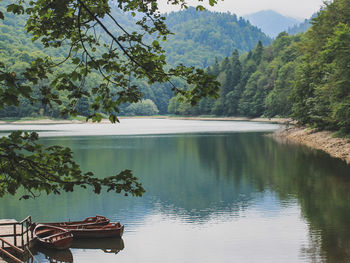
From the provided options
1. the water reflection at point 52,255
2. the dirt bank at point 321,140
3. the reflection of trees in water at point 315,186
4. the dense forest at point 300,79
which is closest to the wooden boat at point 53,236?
the water reflection at point 52,255

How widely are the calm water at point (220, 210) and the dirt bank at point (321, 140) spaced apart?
62.9 inches

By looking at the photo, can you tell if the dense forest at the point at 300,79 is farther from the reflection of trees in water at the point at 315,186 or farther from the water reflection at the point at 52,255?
the water reflection at the point at 52,255

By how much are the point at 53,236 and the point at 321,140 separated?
4126cm

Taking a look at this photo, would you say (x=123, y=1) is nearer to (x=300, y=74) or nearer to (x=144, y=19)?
(x=144, y=19)

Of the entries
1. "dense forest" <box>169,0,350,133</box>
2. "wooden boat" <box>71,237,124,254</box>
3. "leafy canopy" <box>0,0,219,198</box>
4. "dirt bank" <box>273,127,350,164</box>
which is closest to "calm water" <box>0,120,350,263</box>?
"wooden boat" <box>71,237,124,254</box>

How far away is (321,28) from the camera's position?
6069 centimetres

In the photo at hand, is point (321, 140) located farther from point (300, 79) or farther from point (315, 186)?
point (315, 186)

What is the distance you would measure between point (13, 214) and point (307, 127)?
5069 centimetres

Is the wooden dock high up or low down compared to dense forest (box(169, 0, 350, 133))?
down

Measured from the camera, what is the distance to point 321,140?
Answer: 52.1m

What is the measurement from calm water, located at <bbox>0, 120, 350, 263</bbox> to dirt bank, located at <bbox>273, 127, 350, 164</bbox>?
160cm

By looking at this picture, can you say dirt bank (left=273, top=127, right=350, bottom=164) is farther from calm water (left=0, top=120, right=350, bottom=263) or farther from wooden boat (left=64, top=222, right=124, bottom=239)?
wooden boat (left=64, top=222, right=124, bottom=239)

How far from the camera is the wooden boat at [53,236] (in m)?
16.9

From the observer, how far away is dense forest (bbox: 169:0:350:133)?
43625 millimetres
